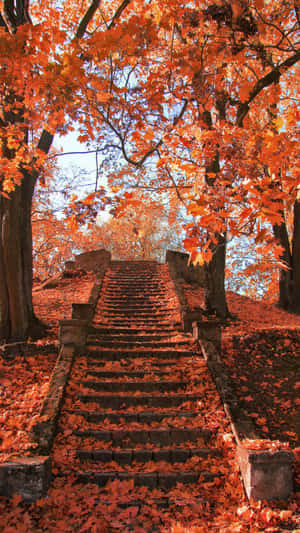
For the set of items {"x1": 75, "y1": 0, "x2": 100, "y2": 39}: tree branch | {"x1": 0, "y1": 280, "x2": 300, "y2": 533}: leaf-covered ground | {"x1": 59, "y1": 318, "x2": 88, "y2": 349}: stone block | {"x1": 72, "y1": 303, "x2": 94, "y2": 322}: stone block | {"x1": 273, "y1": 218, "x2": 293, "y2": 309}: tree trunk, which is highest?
{"x1": 75, "y1": 0, "x2": 100, "y2": 39}: tree branch

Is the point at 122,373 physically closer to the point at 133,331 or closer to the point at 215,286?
the point at 133,331

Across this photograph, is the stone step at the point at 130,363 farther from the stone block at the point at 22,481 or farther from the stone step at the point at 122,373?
the stone block at the point at 22,481

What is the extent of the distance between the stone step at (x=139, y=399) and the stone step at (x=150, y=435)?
69cm

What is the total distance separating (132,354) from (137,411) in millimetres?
1695

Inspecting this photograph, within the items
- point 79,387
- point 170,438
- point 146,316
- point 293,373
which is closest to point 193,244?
point 170,438

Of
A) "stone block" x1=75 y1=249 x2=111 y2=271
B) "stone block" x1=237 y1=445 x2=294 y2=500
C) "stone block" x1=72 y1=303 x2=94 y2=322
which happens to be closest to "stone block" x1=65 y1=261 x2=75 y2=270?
"stone block" x1=75 y1=249 x2=111 y2=271

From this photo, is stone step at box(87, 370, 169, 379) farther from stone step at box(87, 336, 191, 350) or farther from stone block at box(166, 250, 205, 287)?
stone block at box(166, 250, 205, 287)

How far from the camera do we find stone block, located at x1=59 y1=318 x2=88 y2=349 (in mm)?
7078

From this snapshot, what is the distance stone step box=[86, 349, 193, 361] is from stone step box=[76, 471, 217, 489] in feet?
9.17

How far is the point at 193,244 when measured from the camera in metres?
3.72

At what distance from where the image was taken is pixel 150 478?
4406mm

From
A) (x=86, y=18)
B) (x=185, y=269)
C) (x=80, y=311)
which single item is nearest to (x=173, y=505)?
(x=80, y=311)

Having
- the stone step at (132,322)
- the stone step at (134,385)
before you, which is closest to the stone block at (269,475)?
the stone step at (134,385)

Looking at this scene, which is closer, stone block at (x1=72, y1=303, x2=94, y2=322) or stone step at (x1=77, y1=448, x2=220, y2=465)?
stone step at (x1=77, y1=448, x2=220, y2=465)
